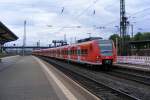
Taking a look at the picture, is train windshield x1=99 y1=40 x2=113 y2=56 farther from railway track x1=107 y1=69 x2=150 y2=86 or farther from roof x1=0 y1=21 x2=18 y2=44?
roof x1=0 y1=21 x2=18 y2=44

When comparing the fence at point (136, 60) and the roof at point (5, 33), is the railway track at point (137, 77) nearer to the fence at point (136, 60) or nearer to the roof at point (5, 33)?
the fence at point (136, 60)

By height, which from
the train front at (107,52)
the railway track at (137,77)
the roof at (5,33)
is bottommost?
the railway track at (137,77)

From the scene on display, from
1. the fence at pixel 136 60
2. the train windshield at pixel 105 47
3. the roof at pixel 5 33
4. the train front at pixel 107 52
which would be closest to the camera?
the train front at pixel 107 52

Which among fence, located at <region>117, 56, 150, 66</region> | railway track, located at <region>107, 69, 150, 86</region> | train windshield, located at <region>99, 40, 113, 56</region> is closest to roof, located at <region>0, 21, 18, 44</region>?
train windshield, located at <region>99, 40, 113, 56</region>

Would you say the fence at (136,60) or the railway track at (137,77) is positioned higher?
the fence at (136,60)

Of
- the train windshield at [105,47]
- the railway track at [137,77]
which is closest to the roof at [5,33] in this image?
the train windshield at [105,47]

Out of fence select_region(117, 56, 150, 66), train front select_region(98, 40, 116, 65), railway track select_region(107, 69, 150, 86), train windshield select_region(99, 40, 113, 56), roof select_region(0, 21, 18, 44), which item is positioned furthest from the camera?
roof select_region(0, 21, 18, 44)

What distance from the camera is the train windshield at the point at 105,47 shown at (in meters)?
34.0

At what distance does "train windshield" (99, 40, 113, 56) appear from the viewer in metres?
34.0

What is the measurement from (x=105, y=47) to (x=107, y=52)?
1.59ft

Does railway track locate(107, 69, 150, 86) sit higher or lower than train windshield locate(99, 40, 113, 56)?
lower

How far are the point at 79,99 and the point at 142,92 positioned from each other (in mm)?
4629

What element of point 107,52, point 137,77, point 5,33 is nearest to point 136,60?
point 107,52

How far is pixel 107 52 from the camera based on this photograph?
1344 inches
